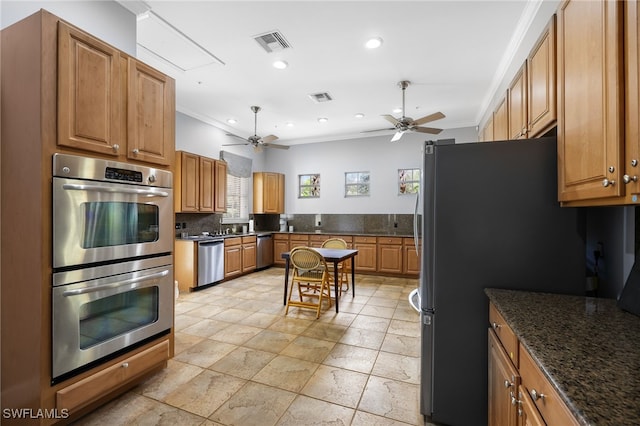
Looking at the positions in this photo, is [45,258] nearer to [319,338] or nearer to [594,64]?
[319,338]

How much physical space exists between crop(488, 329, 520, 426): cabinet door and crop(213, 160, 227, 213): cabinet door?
4.91m

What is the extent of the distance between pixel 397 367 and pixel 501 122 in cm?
272

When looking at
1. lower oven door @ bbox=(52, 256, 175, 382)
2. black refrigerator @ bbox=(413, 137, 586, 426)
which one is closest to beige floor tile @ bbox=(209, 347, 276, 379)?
lower oven door @ bbox=(52, 256, 175, 382)

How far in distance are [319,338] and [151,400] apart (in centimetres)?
154

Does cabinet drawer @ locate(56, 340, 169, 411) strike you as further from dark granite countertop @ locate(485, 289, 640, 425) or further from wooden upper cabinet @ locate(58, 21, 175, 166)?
dark granite countertop @ locate(485, 289, 640, 425)

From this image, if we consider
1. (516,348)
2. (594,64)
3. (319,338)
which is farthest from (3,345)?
(594,64)

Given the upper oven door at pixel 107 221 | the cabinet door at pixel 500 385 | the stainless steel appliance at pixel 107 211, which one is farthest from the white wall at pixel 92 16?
the cabinet door at pixel 500 385

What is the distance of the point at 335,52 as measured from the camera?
3.27 meters

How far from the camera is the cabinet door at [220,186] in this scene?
5461 mm

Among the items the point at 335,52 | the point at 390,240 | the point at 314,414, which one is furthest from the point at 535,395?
the point at 390,240

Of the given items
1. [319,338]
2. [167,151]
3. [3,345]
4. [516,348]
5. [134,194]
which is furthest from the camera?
[319,338]

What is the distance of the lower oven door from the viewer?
62.9 inches

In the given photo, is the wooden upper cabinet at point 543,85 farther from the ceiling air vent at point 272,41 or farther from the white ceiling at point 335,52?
the ceiling air vent at point 272,41

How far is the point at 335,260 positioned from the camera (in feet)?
12.0
